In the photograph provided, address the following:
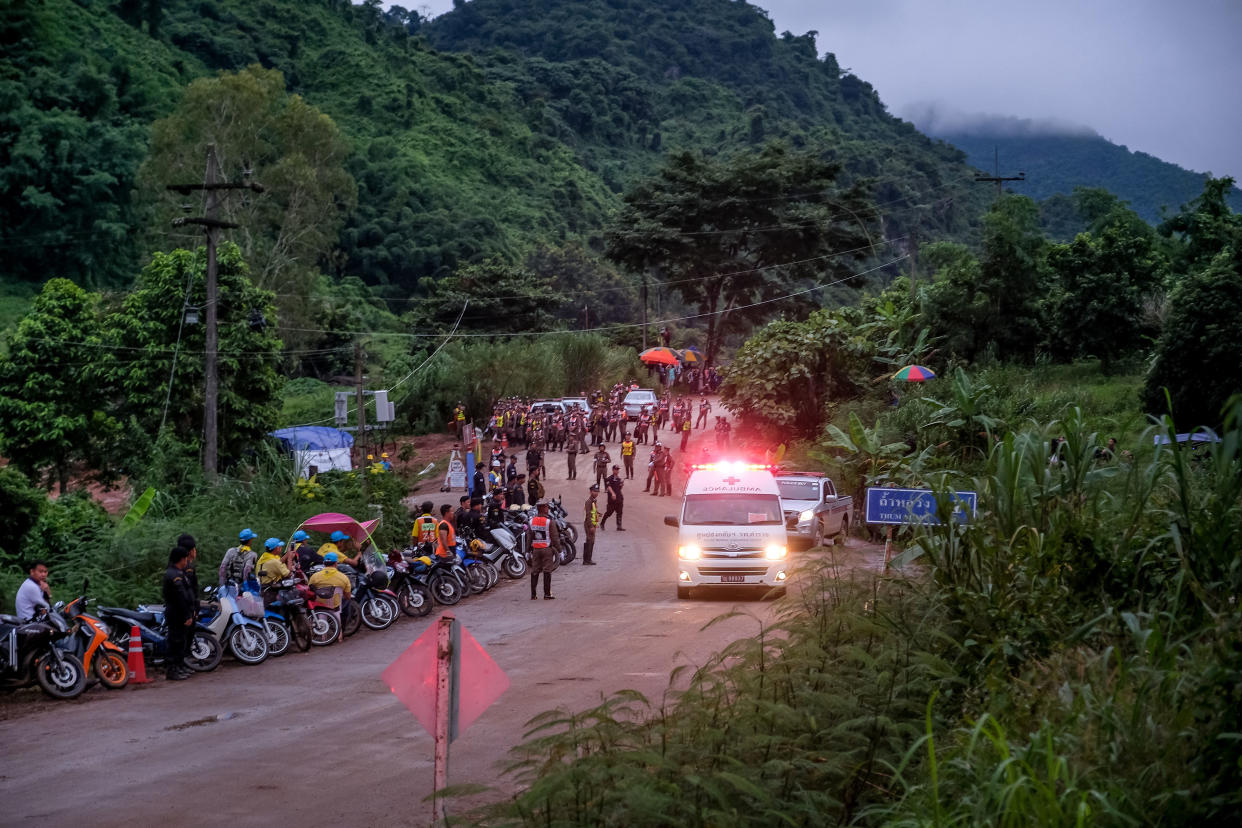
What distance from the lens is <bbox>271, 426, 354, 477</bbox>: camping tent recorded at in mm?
38031

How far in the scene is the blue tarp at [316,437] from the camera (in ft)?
128

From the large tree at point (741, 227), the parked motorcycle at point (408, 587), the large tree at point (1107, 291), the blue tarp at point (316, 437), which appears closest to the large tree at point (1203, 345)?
the large tree at point (1107, 291)

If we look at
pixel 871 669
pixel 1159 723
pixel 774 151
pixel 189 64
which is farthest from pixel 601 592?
pixel 189 64

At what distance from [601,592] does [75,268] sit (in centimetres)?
5075

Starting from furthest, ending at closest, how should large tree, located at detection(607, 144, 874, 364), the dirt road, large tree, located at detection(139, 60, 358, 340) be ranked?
large tree, located at detection(607, 144, 874, 364) → large tree, located at detection(139, 60, 358, 340) → the dirt road

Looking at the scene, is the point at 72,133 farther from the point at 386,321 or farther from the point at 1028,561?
the point at 1028,561

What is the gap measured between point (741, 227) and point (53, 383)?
37.1m

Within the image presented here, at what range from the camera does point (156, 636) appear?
15.8 m

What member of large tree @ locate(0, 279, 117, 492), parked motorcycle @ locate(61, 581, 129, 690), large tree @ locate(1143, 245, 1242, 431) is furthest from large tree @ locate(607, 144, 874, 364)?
parked motorcycle @ locate(61, 581, 129, 690)

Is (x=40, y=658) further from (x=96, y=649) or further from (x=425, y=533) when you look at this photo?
(x=425, y=533)

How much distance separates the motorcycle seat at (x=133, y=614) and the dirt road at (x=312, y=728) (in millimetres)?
971

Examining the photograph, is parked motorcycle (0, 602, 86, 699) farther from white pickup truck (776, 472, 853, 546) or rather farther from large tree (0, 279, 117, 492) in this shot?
large tree (0, 279, 117, 492)

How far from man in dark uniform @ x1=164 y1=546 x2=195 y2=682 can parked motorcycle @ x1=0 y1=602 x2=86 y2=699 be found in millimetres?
1290

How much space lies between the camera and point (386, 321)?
7050cm
